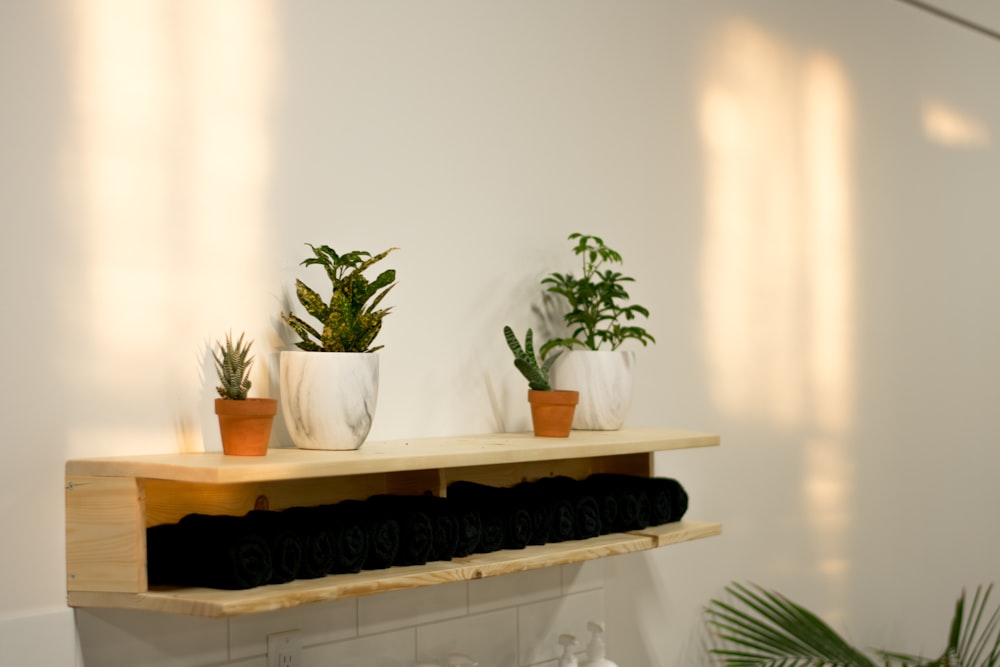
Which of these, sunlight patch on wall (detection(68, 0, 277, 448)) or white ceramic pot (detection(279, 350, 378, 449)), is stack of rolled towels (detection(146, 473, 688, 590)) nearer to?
white ceramic pot (detection(279, 350, 378, 449))

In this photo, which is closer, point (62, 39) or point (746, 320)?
point (62, 39)

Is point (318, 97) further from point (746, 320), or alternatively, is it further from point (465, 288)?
point (746, 320)

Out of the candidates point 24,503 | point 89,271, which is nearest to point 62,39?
point 89,271

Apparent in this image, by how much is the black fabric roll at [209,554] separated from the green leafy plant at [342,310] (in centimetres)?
29

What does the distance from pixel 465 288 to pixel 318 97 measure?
43 centimetres

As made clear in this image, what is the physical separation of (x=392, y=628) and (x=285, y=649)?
0.21 m

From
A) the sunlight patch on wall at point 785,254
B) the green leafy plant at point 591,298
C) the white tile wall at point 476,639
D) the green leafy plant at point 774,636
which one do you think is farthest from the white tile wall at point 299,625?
the sunlight patch on wall at point 785,254

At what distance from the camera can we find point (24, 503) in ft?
4.39

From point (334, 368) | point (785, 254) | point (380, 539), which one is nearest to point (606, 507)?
point (380, 539)

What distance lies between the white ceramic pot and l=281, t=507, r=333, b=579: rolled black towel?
0.11 meters

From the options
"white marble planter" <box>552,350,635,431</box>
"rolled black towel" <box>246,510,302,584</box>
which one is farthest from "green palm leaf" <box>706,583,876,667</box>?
"rolled black towel" <box>246,510,302,584</box>

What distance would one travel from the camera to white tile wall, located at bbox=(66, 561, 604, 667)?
56.2 inches

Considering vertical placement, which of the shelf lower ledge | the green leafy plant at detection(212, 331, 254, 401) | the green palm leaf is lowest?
the green palm leaf

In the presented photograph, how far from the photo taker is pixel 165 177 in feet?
4.87
